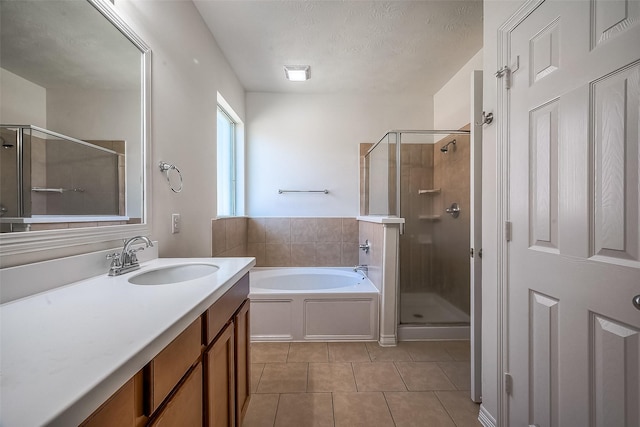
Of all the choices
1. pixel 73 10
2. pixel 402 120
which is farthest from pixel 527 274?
pixel 402 120

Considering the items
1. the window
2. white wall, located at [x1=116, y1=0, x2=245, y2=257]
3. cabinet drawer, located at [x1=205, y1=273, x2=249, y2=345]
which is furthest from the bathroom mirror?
the window

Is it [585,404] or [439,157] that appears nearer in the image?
[585,404]

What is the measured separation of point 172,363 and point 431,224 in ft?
7.89

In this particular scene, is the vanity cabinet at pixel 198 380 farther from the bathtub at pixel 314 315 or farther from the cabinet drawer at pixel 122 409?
the bathtub at pixel 314 315

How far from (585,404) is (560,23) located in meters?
1.33

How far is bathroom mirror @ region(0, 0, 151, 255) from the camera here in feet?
2.59

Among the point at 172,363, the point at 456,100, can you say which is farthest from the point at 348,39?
the point at 172,363

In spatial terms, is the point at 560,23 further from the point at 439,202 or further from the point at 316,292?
the point at 316,292

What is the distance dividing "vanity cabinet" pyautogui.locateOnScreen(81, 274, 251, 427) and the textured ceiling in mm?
1947

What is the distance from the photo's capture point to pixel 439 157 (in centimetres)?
264

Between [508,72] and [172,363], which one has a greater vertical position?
[508,72]

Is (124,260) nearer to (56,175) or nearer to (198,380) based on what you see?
(56,175)

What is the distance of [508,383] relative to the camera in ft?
3.95

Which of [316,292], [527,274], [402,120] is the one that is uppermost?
[402,120]
